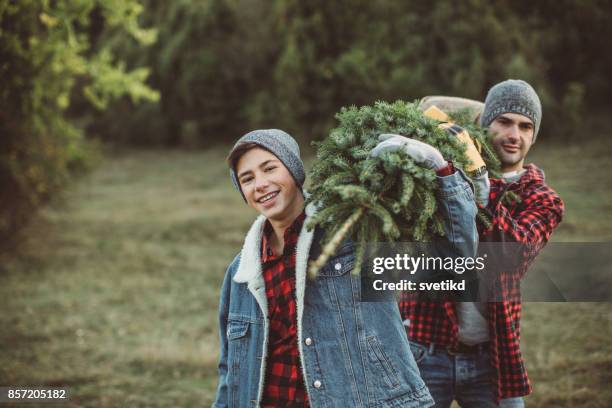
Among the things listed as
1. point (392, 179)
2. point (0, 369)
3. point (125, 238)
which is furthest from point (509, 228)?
point (125, 238)

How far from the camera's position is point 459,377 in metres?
3.13

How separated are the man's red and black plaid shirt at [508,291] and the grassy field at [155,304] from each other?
2.57m

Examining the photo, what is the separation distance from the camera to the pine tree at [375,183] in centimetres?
219

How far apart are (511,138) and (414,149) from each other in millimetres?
990

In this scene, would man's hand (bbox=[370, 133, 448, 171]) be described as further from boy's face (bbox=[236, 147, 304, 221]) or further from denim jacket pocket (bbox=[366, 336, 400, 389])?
denim jacket pocket (bbox=[366, 336, 400, 389])

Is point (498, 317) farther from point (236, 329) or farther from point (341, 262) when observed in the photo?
point (236, 329)

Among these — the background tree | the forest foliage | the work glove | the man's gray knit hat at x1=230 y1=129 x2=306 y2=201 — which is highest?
the forest foliage

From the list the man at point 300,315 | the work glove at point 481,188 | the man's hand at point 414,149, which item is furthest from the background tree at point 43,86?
the work glove at point 481,188

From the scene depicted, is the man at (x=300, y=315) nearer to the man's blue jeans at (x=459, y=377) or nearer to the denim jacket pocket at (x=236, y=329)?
the denim jacket pocket at (x=236, y=329)

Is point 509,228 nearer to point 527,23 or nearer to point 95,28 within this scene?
point 527,23

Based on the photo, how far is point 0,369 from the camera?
256 inches

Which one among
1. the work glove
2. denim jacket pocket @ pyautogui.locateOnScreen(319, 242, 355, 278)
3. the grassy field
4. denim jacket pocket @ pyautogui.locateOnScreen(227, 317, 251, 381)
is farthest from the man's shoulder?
the grassy field

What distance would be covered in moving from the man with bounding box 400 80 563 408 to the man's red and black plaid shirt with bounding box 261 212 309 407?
838 millimetres

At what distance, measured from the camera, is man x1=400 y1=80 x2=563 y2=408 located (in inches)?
114
